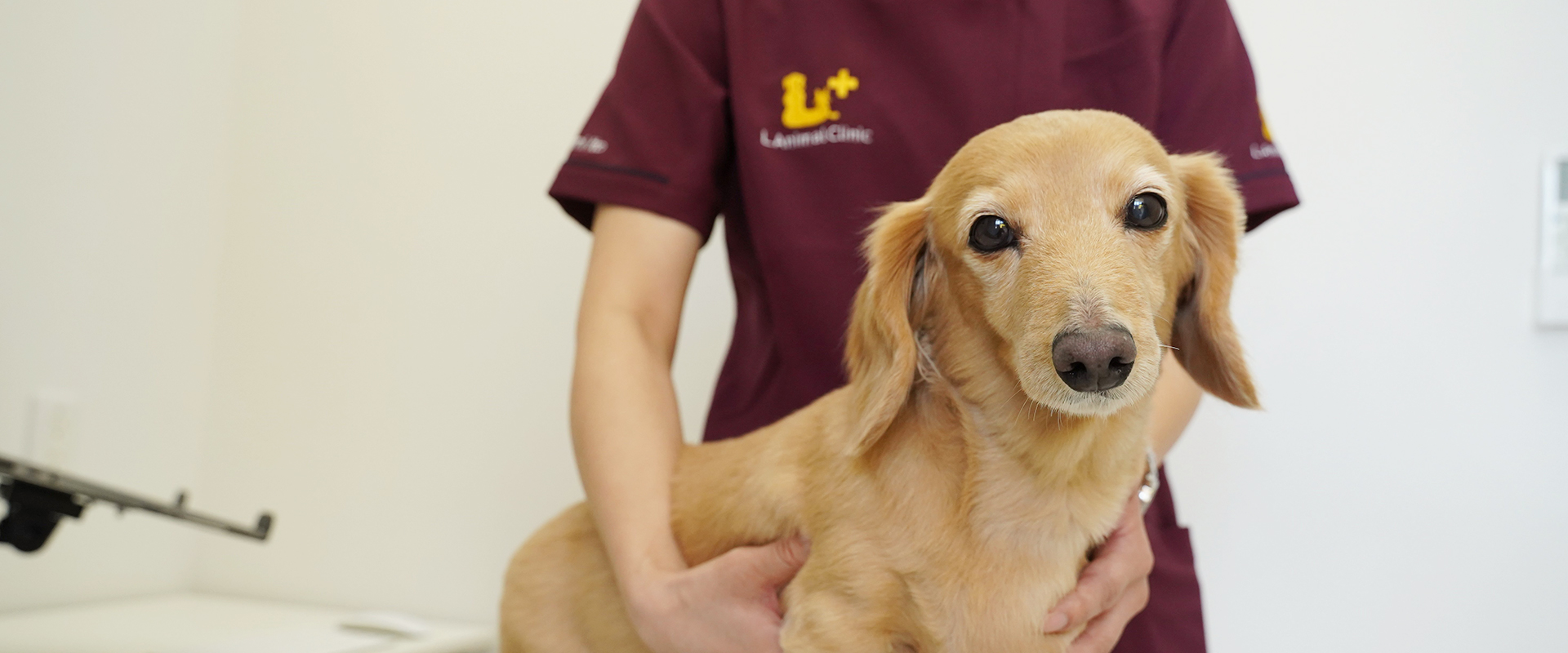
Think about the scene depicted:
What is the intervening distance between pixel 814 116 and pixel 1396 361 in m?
1.11

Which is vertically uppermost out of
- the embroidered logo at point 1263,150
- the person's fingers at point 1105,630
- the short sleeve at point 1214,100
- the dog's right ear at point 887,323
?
the short sleeve at point 1214,100

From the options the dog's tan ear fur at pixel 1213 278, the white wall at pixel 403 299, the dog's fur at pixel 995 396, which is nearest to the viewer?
the dog's fur at pixel 995 396

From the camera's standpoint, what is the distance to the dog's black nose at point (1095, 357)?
2.28ft

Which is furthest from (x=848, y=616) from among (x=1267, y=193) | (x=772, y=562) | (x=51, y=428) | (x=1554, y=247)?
(x=51, y=428)

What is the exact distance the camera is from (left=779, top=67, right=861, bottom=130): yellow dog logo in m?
1.23

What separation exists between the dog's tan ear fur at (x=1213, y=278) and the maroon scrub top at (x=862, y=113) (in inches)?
11.4

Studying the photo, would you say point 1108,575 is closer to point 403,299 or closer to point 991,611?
point 991,611

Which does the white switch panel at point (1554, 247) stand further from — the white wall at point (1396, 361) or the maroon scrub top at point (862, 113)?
the maroon scrub top at point (862, 113)

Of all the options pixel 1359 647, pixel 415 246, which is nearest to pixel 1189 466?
pixel 1359 647

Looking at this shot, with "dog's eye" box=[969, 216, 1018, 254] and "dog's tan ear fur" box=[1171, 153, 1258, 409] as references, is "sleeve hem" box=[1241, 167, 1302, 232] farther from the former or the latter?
"dog's eye" box=[969, 216, 1018, 254]

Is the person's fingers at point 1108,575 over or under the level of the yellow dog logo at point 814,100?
under

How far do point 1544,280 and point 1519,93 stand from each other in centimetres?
30

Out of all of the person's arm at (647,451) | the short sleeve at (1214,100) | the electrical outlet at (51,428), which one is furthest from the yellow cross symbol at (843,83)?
the electrical outlet at (51,428)

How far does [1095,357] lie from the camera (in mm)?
694
